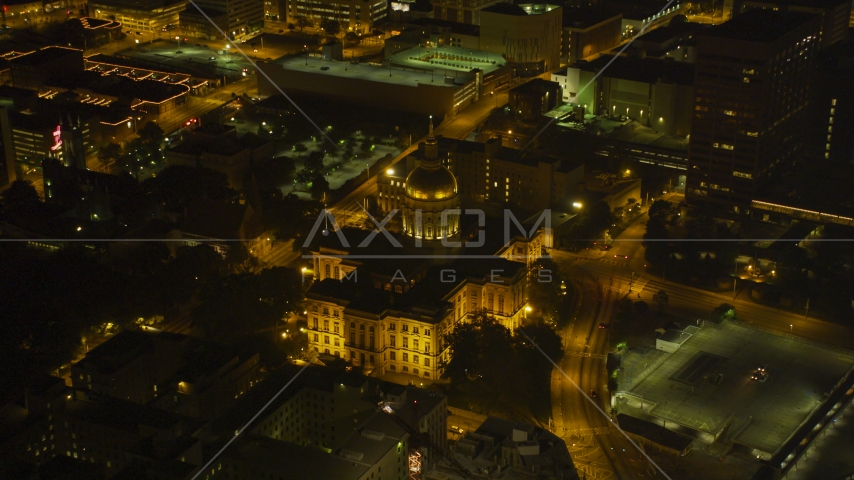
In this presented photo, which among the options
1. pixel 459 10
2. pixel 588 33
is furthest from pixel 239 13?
pixel 588 33

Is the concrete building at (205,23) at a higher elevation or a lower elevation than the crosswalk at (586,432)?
higher

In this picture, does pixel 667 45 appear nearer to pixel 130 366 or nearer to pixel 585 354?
pixel 585 354

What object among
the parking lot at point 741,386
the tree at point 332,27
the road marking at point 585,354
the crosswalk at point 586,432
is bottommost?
the road marking at point 585,354

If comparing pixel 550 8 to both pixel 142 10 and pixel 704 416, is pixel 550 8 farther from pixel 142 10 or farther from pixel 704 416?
pixel 704 416

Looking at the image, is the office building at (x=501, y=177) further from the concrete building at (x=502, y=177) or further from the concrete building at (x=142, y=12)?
the concrete building at (x=142, y=12)

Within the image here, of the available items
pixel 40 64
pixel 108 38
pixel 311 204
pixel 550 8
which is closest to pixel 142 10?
pixel 108 38

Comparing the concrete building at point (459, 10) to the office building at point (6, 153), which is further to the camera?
the concrete building at point (459, 10)

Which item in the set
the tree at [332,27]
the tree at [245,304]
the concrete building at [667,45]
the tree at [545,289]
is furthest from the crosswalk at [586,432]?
the tree at [332,27]
